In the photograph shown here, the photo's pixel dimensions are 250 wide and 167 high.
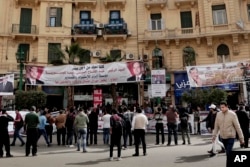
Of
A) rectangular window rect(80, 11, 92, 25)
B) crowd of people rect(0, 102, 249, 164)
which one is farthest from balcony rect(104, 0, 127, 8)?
crowd of people rect(0, 102, 249, 164)

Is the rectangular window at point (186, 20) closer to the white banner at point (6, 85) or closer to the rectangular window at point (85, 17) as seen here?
the rectangular window at point (85, 17)

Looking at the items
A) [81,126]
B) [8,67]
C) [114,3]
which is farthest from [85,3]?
[81,126]

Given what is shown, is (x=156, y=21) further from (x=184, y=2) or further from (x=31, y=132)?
(x=31, y=132)

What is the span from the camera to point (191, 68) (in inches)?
747

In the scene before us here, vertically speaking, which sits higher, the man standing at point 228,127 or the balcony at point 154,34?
the balcony at point 154,34

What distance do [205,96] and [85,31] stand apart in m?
12.9

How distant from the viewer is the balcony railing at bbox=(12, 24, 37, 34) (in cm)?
2578

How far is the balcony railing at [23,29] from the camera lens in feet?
84.6

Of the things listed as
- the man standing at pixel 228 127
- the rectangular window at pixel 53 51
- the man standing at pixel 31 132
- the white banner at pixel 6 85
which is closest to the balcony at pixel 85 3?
the rectangular window at pixel 53 51

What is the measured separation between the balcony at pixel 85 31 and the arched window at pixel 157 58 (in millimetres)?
5880

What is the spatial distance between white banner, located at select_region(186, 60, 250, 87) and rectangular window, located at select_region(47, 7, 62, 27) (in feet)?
46.2

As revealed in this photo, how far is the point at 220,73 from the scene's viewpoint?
18312 millimetres

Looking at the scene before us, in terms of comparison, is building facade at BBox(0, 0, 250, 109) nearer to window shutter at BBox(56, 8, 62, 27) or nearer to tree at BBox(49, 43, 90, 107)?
window shutter at BBox(56, 8, 62, 27)

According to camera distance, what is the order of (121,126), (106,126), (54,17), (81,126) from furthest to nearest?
(54,17) → (106,126) → (81,126) → (121,126)
